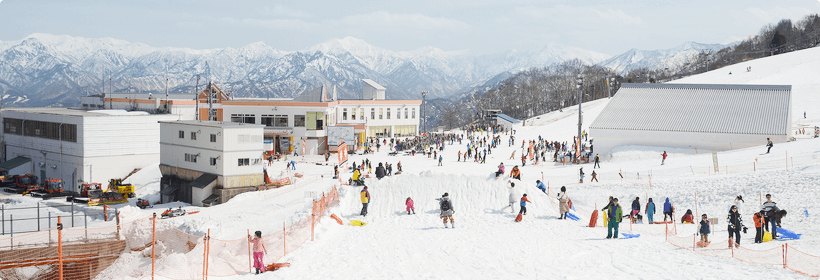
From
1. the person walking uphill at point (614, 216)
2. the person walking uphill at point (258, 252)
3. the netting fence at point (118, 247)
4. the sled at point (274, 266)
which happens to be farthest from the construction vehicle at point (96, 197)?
the person walking uphill at point (614, 216)

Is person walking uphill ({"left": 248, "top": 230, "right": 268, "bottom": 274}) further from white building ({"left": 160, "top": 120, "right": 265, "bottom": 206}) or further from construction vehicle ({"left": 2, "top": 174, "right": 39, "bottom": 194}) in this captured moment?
construction vehicle ({"left": 2, "top": 174, "right": 39, "bottom": 194})

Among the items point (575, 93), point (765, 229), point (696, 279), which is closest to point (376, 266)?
point (696, 279)

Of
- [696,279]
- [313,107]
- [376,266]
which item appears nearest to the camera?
[696,279]

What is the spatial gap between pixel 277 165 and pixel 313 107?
1203 centimetres

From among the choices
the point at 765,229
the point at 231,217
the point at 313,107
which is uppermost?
the point at 313,107

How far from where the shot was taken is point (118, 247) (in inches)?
886

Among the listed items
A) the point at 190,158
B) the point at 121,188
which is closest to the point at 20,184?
the point at 121,188

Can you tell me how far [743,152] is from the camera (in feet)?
112

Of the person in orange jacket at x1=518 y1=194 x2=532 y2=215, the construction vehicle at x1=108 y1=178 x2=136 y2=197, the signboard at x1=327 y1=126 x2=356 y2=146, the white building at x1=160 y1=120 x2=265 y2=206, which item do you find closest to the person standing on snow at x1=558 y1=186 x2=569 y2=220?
the person in orange jacket at x1=518 y1=194 x2=532 y2=215

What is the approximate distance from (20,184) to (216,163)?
1701cm

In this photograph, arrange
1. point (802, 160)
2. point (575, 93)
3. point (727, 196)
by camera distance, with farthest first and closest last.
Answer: point (575, 93)
point (802, 160)
point (727, 196)

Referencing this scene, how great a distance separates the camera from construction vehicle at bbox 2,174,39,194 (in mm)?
40656

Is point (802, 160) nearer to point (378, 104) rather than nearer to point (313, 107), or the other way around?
point (313, 107)

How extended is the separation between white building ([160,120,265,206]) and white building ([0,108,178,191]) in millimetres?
9821
